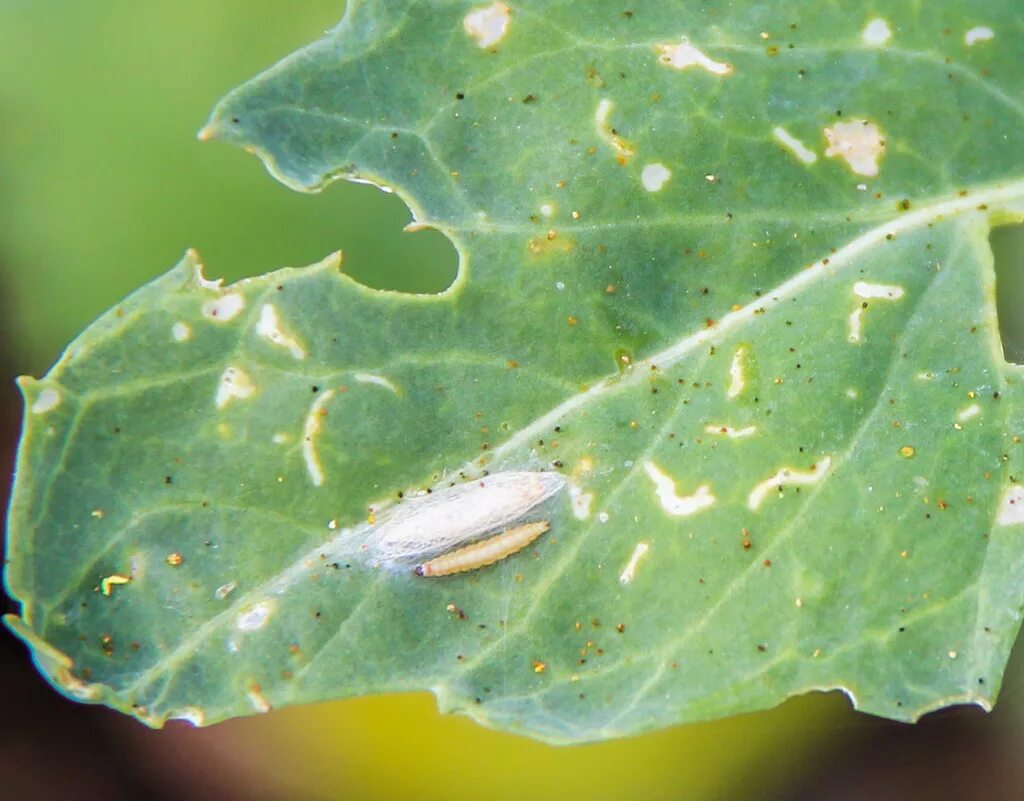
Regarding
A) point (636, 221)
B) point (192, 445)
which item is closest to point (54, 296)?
point (192, 445)

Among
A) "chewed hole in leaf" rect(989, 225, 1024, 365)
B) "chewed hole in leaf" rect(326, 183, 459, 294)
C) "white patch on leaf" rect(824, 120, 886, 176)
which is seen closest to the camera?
"white patch on leaf" rect(824, 120, 886, 176)

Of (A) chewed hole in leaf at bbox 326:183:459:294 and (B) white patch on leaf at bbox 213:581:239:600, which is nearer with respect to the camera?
(B) white patch on leaf at bbox 213:581:239:600

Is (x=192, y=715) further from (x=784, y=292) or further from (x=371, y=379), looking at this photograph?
(x=784, y=292)

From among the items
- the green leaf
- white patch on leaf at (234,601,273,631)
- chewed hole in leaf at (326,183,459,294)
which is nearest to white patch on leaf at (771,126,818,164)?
the green leaf

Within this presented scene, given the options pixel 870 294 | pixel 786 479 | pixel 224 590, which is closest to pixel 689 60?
pixel 870 294

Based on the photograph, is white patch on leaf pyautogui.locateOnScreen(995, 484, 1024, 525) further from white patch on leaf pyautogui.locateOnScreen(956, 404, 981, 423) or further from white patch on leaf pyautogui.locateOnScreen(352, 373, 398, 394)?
white patch on leaf pyautogui.locateOnScreen(352, 373, 398, 394)

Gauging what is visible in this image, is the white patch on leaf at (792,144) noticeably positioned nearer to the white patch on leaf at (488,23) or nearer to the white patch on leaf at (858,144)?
the white patch on leaf at (858,144)
